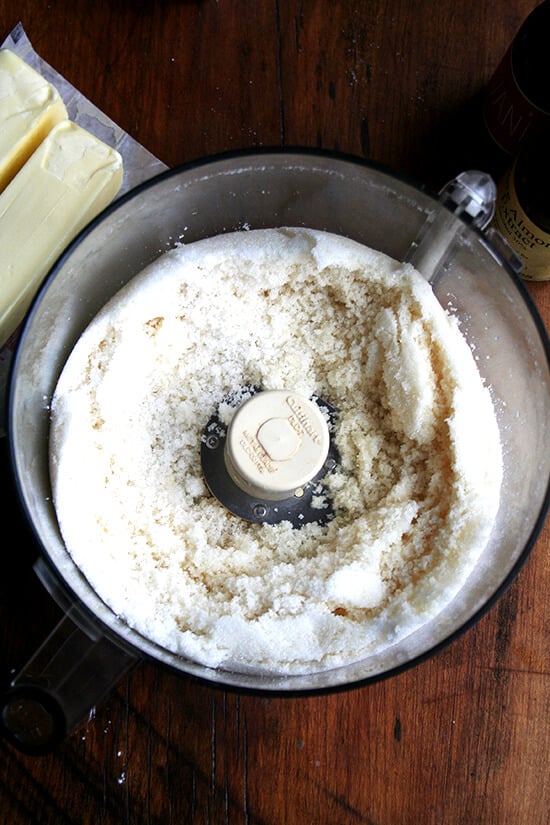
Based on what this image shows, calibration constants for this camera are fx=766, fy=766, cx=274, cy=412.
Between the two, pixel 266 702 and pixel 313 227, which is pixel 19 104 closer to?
pixel 313 227

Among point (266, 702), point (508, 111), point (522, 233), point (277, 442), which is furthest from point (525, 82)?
point (266, 702)

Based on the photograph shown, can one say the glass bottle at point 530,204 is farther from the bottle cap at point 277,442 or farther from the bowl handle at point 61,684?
the bowl handle at point 61,684

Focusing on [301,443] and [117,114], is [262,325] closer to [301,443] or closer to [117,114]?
[301,443]

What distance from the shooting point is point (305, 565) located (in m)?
0.69

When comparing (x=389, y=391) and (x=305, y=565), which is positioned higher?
(x=389, y=391)

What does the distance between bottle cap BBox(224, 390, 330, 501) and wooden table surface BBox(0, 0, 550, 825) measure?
199mm

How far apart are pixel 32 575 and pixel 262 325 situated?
323mm

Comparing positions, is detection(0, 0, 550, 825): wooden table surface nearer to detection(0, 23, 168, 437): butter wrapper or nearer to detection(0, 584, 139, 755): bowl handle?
detection(0, 23, 168, 437): butter wrapper

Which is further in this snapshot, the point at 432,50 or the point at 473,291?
the point at 432,50

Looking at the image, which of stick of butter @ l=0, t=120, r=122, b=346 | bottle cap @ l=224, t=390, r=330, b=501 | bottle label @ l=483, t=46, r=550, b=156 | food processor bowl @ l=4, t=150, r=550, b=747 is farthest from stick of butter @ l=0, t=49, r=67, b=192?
bottle label @ l=483, t=46, r=550, b=156

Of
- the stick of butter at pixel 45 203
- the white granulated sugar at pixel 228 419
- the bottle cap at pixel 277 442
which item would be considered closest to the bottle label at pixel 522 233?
the white granulated sugar at pixel 228 419

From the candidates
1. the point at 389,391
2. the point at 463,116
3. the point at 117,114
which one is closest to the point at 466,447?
the point at 389,391

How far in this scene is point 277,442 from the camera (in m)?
0.68

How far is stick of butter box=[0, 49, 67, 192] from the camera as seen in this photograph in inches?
28.8
